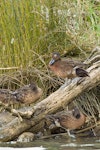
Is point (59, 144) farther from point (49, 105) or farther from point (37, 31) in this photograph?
point (37, 31)

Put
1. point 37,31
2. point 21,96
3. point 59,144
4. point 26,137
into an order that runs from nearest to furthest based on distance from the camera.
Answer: point 59,144 → point 26,137 → point 21,96 → point 37,31

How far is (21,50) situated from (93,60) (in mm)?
1210

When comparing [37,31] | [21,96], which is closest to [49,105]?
[21,96]

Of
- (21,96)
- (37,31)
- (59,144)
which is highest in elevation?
(37,31)

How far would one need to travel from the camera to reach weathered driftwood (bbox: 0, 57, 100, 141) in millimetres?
7449

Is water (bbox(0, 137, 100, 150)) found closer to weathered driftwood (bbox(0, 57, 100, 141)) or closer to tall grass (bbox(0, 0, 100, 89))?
weathered driftwood (bbox(0, 57, 100, 141))

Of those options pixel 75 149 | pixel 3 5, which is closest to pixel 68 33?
pixel 3 5

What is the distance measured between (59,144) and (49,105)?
2.32ft

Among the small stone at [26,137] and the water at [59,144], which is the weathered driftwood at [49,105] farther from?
the water at [59,144]

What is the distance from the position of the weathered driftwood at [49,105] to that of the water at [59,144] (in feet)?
0.68

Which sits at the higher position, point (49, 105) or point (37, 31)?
point (37, 31)

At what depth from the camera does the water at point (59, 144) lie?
693 cm

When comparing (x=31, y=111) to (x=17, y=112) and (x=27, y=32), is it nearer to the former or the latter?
(x=17, y=112)

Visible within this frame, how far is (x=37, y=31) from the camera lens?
9086mm
